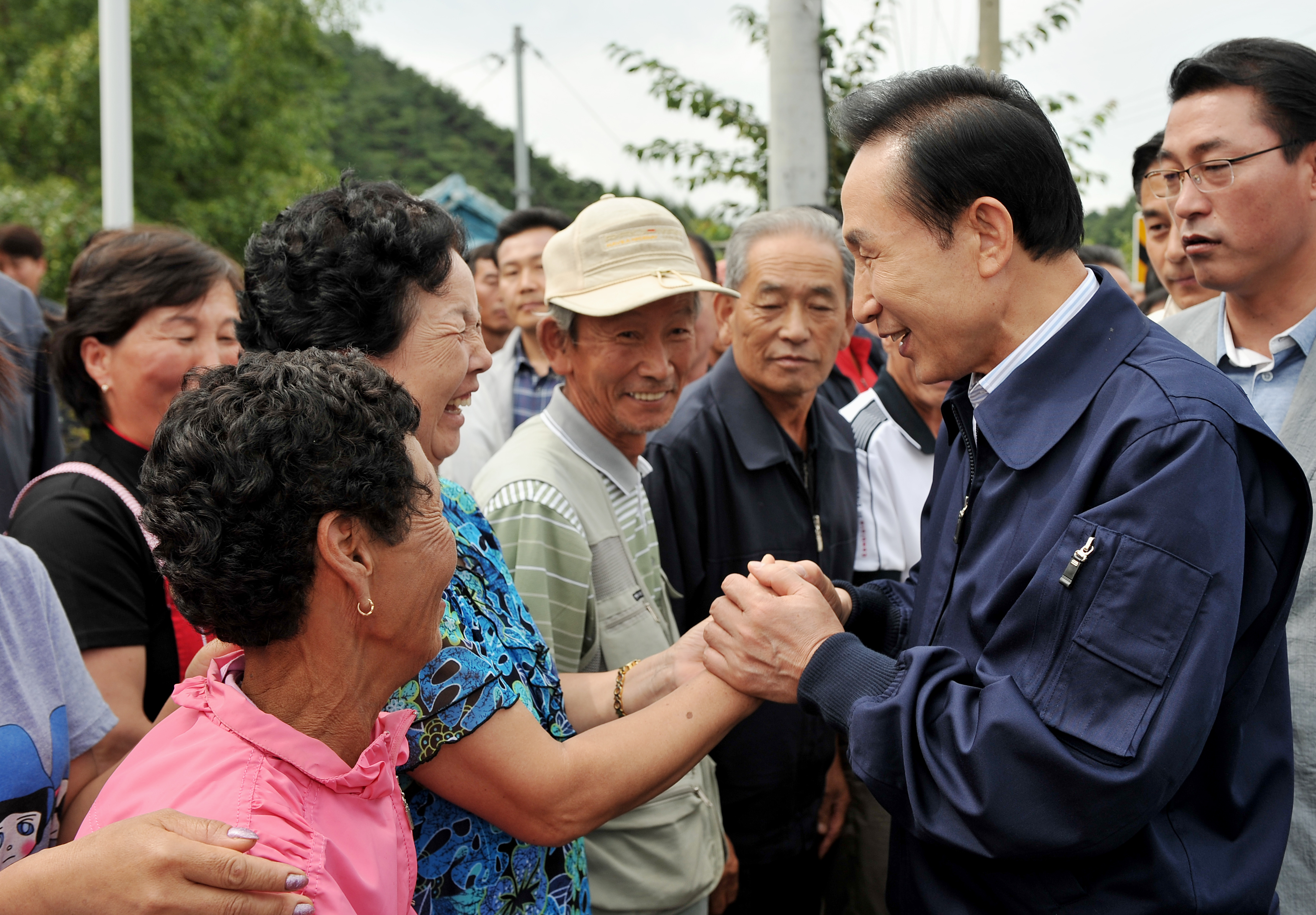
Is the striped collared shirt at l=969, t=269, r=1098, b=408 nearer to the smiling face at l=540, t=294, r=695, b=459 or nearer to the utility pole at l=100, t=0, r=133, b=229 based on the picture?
the smiling face at l=540, t=294, r=695, b=459

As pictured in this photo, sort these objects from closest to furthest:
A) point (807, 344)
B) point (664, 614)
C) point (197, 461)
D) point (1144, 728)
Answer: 1. point (197, 461)
2. point (1144, 728)
3. point (664, 614)
4. point (807, 344)

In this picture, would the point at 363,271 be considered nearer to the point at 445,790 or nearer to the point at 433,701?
the point at 433,701

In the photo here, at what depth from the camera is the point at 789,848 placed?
9.84ft

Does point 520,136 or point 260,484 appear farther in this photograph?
point 520,136

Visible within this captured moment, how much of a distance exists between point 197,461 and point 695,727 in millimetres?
1091

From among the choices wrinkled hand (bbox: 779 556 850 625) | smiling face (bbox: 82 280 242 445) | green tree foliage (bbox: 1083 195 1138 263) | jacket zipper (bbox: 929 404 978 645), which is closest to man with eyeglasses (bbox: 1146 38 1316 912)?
jacket zipper (bbox: 929 404 978 645)

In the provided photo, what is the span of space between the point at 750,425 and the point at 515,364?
246 centimetres

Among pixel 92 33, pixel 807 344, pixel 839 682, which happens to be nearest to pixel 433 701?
pixel 839 682

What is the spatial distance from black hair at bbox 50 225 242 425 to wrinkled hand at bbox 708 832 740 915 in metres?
2.23

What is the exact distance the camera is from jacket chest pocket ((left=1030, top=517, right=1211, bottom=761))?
1443mm

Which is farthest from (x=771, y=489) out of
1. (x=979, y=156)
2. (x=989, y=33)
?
(x=989, y=33)

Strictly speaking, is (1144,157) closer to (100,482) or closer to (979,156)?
(979,156)

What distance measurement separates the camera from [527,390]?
5.22m

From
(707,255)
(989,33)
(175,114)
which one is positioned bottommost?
(707,255)
